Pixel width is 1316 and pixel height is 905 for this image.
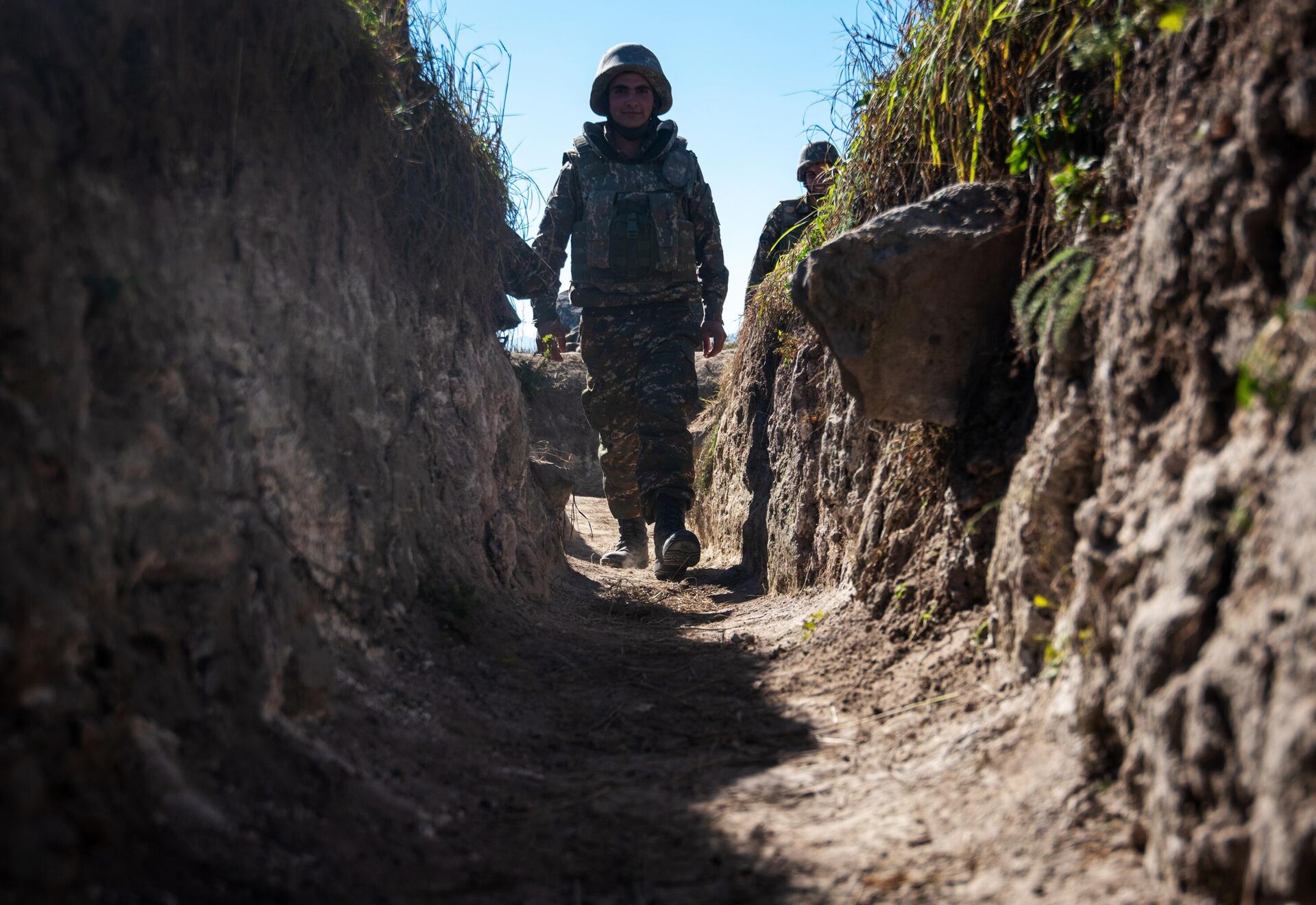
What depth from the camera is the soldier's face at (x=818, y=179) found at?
15.2 feet

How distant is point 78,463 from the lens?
1594 mm

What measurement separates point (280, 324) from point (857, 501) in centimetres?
218

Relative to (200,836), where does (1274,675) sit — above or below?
above

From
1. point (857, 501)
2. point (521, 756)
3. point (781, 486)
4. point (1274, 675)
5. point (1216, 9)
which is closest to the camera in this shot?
point (1274, 675)

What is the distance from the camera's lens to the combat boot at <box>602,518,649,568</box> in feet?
21.3

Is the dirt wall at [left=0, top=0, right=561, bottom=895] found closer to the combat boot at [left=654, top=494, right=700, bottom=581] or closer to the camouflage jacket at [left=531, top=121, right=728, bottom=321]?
the camouflage jacket at [left=531, top=121, right=728, bottom=321]

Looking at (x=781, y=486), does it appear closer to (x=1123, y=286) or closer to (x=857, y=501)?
(x=857, y=501)

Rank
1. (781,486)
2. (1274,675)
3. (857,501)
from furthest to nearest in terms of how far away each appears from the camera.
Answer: (781,486)
(857,501)
(1274,675)

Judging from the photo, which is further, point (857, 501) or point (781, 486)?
point (781, 486)

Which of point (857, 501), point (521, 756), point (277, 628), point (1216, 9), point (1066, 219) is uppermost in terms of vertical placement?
point (1216, 9)

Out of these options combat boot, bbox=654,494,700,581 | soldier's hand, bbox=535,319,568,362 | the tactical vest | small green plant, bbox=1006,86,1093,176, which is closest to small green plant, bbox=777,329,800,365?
the tactical vest

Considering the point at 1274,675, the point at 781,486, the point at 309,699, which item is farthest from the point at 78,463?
the point at 781,486

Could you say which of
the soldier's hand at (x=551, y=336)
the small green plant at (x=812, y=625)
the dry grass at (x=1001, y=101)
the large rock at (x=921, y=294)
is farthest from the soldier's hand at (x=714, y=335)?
the large rock at (x=921, y=294)

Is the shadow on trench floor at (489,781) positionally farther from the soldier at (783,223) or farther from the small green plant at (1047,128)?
the soldier at (783,223)
